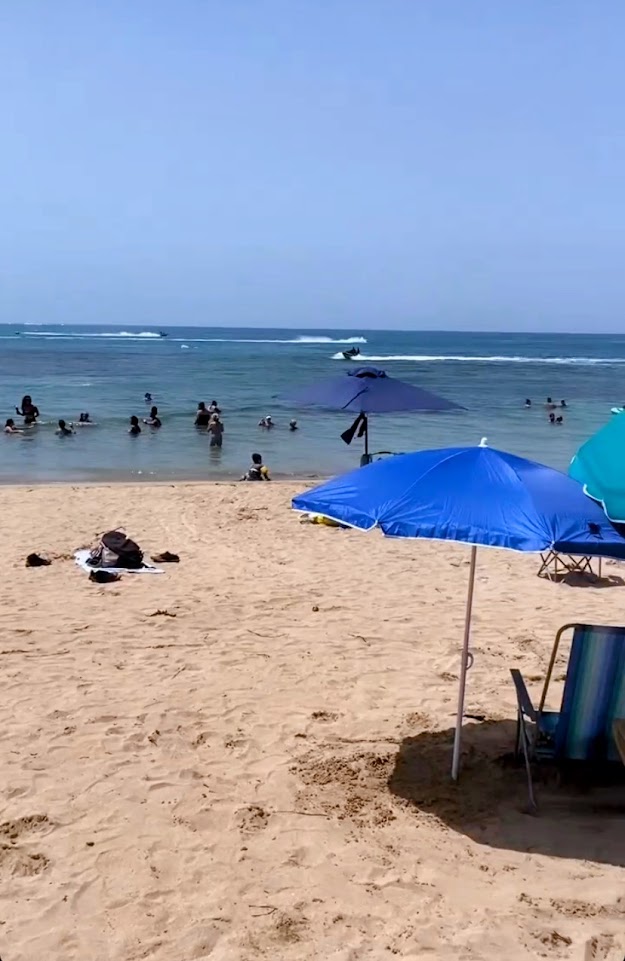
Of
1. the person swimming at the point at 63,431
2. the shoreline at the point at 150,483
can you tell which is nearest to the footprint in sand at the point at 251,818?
the shoreline at the point at 150,483

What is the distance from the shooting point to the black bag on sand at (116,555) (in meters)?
8.77

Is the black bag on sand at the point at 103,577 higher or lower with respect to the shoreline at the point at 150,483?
higher

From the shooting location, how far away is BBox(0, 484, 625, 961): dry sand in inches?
130

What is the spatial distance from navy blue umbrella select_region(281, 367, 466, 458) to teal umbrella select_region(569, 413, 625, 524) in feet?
12.9

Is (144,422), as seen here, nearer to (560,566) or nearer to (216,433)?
(216,433)

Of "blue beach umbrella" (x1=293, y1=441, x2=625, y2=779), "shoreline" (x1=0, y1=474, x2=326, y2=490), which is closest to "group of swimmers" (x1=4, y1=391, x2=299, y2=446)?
"shoreline" (x1=0, y1=474, x2=326, y2=490)

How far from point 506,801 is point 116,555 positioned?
5515mm

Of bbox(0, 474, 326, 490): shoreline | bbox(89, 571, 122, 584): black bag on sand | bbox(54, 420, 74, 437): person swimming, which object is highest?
bbox(89, 571, 122, 584): black bag on sand

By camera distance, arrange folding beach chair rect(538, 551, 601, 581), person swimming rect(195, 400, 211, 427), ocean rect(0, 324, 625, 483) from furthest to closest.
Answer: person swimming rect(195, 400, 211, 427)
ocean rect(0, 324, 625, 483)
folding beach chair rect(538, 551, 601, 581)

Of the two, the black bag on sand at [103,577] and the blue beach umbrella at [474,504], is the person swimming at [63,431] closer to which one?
the black bag on sand at [103,577]

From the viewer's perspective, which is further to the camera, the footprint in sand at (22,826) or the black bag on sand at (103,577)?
the black bag on sand at (103,577)

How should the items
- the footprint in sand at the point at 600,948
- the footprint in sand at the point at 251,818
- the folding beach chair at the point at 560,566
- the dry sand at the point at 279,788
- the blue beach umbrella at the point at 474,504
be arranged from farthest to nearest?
the folding beach chair at the point at 560,566 → the footprint in sand at the point at 251,818 → the blue beach umbrella at the point at 474,504 → the dry sand at the point at 279,788 → the footprint in sand at the point at 600,948

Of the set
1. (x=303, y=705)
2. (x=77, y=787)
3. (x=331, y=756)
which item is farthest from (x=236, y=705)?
(x=77, y=787)

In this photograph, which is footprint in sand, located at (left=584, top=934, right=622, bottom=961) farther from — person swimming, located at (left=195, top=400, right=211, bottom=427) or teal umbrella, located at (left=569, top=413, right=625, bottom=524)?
person swimming, located at (left=195, top=400, right=211, bottom=427)
